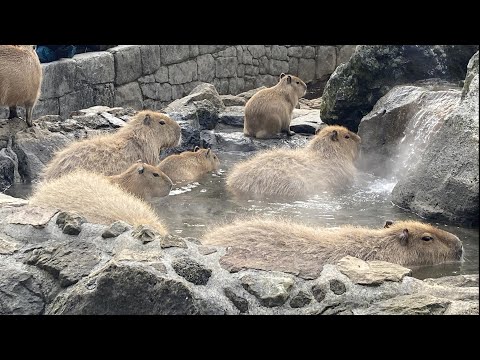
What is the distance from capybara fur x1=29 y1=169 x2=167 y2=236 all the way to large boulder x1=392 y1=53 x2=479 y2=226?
2.26 metres

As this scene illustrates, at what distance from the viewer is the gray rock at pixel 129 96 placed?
13.1 metres

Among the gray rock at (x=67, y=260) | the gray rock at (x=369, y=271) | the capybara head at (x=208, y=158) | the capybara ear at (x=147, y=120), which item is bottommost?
the capybara head at (x=208, y=158)

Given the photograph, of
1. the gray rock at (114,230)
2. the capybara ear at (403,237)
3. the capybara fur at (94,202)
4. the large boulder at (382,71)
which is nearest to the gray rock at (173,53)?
the large boulder at (382,71)

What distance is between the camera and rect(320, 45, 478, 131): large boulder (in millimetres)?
9117

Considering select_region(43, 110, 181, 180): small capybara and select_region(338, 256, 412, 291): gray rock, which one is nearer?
select_region(338, 256, 412, 291): gray rock

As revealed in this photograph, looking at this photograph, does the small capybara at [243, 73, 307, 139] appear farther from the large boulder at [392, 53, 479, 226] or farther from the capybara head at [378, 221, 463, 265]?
the capybara head at [378, 221, 463, 265]

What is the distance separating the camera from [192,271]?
152 inches

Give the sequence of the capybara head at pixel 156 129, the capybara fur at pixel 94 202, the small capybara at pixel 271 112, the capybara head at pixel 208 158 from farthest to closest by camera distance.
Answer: the small capybara at pixel 271 112, the capybara head at pixel 208 158, the capybara head at pixel 156 129, the capybara fur at pixel 94 202

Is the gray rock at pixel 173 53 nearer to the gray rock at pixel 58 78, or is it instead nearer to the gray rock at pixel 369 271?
the gray rock at pixel 58 78

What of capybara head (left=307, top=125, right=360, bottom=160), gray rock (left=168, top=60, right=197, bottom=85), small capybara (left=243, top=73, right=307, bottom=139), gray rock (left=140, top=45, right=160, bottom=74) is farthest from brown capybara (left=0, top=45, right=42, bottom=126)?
gray rock (left=168, top=60, right=197, bottom=85)

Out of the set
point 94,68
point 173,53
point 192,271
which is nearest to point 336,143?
point 192,271

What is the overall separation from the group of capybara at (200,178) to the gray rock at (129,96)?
459cm

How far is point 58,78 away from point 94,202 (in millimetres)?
6669
